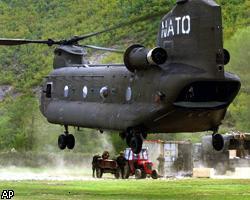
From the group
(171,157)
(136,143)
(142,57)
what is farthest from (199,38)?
(171,157)

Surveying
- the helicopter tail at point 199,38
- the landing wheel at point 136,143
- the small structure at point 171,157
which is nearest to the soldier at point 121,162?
the small structure at point 171,157

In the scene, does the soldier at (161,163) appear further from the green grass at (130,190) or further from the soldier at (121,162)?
the green grass at (130,190)

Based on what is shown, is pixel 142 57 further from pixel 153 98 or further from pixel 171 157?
pixel 171 157

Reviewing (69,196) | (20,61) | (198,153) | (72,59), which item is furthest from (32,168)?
(20,61)

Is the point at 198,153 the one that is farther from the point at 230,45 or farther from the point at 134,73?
the point at 230,45

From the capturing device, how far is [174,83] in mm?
33938

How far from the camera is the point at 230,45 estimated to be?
341ft

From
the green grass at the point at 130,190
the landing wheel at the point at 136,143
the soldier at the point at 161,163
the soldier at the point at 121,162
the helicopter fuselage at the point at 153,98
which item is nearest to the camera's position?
the helicopter fuselage at the point at 153,98

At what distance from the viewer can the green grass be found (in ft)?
125

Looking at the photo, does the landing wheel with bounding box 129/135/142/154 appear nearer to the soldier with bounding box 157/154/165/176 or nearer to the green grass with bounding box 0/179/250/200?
the green grass with bounding box 0/179/250/200

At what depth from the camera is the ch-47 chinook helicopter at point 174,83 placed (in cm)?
3434

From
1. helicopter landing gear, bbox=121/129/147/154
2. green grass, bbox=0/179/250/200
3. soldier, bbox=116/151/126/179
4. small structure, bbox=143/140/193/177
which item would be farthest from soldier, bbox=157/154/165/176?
helicopter landing gear, bbox=121/129/147/154

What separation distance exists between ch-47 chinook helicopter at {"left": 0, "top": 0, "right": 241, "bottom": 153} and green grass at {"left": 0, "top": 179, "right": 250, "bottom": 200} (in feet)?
9.74

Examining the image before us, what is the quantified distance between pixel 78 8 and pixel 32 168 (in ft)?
323
